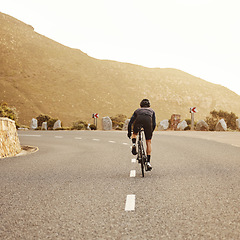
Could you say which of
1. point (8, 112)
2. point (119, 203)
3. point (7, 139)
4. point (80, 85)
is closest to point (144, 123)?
point (119, 203)

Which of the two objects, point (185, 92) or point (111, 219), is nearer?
point (111, 219)

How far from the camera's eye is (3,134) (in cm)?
1335

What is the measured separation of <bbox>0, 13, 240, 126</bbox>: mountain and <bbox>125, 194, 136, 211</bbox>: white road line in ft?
253

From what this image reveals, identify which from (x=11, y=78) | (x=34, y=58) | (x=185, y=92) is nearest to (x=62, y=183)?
(x=11, y=78)

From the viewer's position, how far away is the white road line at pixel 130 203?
17.8 ft

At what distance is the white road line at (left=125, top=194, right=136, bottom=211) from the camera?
544cm

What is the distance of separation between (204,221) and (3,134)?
10.2m

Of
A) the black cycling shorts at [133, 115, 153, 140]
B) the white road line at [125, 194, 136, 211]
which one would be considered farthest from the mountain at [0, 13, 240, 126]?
the white road line at [125, 194, 136, 211]

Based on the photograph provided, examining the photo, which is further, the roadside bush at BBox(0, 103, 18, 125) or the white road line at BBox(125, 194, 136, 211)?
Result: the roadside bush at BBox(0, 103, 18, 125)

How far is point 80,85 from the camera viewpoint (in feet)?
352

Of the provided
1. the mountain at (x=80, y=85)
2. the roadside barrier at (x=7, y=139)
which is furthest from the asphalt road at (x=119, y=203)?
the mountain at (x=80, y=85)

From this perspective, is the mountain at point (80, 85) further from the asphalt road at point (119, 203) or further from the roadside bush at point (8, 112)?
the asphalt road at point (119, 203)

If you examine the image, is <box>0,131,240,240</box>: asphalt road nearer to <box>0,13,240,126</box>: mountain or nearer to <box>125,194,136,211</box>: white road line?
<box>125,194,136,211</box>: white road line

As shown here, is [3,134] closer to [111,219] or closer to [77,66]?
[111,219]
